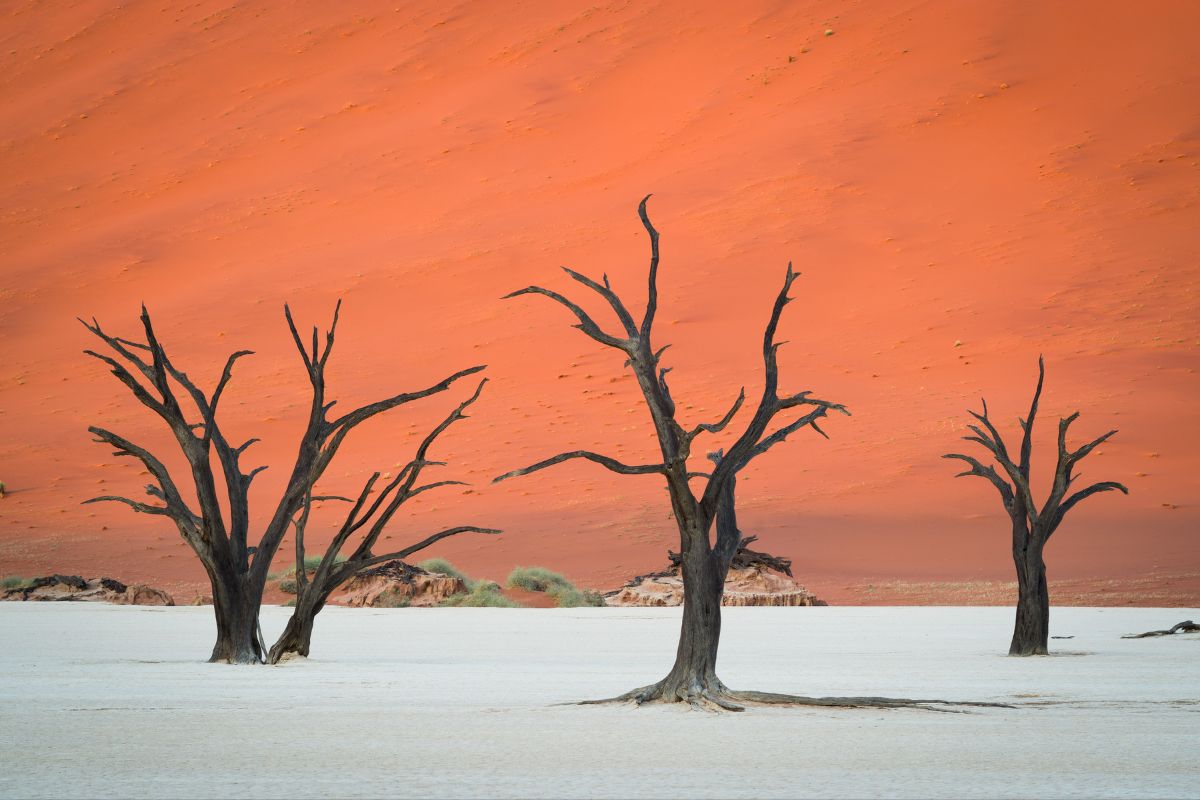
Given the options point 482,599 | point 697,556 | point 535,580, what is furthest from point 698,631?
point 535,580

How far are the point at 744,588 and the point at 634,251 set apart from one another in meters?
18.8

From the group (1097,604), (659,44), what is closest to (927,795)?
(1097,604)

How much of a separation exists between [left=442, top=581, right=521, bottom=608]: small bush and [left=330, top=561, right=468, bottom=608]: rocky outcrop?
28 cm

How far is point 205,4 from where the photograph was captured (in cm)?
5966

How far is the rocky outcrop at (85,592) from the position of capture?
62.6ft

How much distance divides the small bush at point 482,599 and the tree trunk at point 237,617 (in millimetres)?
10128

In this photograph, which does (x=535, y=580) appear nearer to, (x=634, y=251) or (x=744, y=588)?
(x=744, y=588)

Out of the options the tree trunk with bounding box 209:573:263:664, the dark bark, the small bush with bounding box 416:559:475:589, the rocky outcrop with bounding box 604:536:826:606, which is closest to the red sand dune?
the small bush with bounding box 416:559:475:589

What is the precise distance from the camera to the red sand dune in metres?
26.5

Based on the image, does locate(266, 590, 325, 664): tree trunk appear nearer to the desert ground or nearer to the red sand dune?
the desert ground

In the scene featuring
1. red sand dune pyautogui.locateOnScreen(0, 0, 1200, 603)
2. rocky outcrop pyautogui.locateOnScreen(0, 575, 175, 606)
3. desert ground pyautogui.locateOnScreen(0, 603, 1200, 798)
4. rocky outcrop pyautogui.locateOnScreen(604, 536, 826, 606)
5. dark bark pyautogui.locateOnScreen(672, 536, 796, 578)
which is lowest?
desert ground pyautogui.locateOnScreen(0, 603, 1200, 798)

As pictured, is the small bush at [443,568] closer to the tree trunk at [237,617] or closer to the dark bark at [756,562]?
the dark bark at [756,562]

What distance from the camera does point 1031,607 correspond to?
10461 mm

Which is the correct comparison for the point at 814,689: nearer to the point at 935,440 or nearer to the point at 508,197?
the point at 935,440
